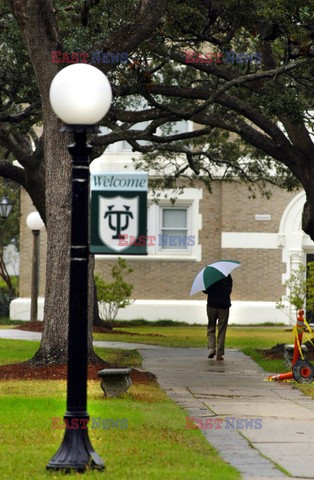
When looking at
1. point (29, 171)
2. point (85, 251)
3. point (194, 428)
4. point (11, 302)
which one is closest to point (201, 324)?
point (11, 302)

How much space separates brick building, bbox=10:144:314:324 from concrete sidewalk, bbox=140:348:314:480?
1328 cm

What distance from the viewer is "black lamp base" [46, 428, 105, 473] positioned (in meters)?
8.09

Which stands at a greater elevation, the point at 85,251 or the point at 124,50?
the point at 124,50

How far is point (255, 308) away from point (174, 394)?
20281 mm

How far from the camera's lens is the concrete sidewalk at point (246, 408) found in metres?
8.83

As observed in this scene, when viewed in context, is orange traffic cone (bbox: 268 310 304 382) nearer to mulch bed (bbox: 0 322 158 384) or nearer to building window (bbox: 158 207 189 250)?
mulch bed (bbox: 0 322 158 384)

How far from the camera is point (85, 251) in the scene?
8.48 meters

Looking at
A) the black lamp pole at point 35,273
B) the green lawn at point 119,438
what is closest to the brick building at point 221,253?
the black lamp pole at point 35,273

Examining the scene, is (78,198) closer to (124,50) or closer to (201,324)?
(124,50)

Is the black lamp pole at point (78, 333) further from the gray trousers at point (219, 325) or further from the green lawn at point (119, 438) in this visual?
the gray trousers at point (219, 325)

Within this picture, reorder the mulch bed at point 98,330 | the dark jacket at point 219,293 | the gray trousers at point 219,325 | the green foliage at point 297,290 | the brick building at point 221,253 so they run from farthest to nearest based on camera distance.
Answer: the brick building at point 221,253, the green foliage at point 297,290, the mulch bed at point 98,330, the dark jacket at point 219,293, the gray trousers at point 219,325

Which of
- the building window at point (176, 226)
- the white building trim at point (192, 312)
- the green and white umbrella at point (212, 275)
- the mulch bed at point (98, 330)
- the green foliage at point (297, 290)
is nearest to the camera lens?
the green and white umbrella at point (212, 275)

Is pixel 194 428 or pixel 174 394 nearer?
pixel 194 428

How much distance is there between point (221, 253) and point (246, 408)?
73.2 ft
